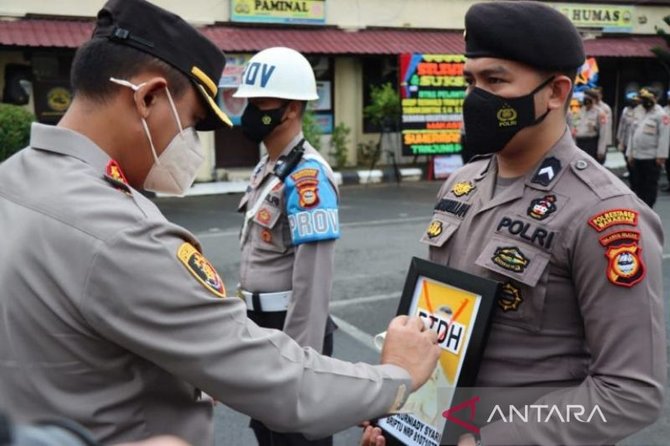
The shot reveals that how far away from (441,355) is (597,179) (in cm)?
60

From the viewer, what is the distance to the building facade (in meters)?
12.8

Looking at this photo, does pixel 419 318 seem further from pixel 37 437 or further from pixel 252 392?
pixel 37 437

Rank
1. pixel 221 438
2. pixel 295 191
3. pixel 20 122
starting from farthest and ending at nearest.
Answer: pixel 20 122 → pixel 221 438 → pixel 295 191

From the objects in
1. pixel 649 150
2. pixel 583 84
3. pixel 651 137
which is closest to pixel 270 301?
pixel 649 150

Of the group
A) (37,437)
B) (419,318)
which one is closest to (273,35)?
(419,318)

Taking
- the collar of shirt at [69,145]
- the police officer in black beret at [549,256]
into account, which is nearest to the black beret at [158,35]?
the collar of shirt at [69,145]

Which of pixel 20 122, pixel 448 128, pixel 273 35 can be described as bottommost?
pixel 448 128

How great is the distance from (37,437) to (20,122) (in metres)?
10.7

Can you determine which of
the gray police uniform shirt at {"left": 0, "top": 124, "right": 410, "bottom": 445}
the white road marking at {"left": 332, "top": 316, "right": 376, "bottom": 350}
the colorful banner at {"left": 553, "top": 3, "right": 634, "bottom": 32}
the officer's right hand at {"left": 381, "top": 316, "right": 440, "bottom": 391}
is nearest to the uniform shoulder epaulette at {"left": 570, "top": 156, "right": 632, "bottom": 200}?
the officer's right hand at {"left": 381, "top": 316, "right": 440, "bottom": 391}

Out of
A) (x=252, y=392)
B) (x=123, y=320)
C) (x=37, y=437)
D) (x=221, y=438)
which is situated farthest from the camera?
(x=221, y=438)

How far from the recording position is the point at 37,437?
2.59ft

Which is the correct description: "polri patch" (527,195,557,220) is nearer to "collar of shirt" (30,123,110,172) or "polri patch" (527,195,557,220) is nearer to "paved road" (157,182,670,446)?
"collar of shirt" (30,123,110,172)

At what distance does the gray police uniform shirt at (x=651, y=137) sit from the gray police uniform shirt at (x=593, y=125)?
1.89ft

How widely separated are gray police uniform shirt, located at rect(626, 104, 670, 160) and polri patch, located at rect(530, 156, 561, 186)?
11.2m
